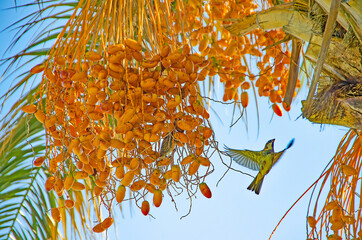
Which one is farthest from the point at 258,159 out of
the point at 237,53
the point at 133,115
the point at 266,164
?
the point at 133,115

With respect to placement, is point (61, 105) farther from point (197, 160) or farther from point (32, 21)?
point (32, 21)

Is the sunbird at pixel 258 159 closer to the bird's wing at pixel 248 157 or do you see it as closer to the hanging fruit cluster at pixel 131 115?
the bird's wing at pixel 248 157

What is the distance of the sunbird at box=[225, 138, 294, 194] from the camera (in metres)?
1.75

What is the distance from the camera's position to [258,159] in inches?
69.7

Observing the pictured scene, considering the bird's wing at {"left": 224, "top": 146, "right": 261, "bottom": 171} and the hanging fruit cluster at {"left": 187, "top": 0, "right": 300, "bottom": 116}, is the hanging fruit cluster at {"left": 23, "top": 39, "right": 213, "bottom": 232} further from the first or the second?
the bird's wing at {"left": 224, "top": 146, "right": 261, "bottom": 171}

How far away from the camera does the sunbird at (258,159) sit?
1.75 metres

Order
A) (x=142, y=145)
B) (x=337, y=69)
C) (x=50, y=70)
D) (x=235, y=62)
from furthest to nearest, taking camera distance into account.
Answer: (x=235, y=62) → (x=337, y=69) → (x=50, y=70) → (x=142, y=145)

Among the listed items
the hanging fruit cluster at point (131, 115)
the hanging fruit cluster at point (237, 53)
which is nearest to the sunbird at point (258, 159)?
the hanging fruit cluster at point (237, 53)

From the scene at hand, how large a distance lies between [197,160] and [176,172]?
2.2 inches

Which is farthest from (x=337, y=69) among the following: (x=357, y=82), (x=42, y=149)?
(x=42, y=149)

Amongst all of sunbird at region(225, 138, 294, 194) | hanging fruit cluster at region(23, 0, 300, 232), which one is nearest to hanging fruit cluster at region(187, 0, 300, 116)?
sunbird at region(225, 138, 294, 194)

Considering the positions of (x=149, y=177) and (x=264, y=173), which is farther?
(x=264, y=173)

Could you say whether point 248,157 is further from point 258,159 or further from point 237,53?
point 237,53

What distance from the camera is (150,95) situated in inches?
40.3
